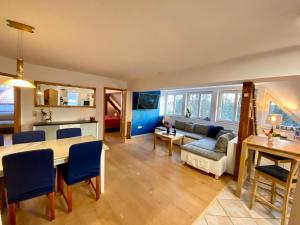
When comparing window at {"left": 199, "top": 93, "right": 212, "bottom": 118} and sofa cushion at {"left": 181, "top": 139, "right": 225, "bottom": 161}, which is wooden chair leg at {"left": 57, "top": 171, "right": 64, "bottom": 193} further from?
window at {"left": 199, "top": 93, "right": 212, "bottom": 118}

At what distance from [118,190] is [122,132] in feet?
10.2

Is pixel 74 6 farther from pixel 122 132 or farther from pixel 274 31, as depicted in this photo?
pixel 122 132

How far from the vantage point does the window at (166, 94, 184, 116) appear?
6.42 m

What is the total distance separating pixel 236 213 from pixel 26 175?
258 cm

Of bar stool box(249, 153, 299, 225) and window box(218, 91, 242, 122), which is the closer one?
bar stool box(249, 153, 299, 225)

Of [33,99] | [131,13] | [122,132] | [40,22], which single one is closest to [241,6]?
[131,13]

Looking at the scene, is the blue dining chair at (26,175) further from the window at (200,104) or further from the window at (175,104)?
the window at (175,104)

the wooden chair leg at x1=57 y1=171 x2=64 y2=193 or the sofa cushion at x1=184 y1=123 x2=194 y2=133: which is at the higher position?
the sofa cushion at x1=184 y1=123 x2=194 y2=133

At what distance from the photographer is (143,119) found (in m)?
5.98

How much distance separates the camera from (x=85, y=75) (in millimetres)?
4309

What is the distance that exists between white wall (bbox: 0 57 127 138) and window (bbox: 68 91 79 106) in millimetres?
189

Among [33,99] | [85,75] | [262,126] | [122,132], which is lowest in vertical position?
[122,132]

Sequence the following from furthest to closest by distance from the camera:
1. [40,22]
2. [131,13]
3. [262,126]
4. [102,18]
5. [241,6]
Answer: [262,126]
[40,22]
[102,18]
[131,13]
[241,6]

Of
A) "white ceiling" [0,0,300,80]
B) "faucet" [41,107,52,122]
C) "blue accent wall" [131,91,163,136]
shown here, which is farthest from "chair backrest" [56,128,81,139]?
"blue accent wall" [131,91,163,136]
